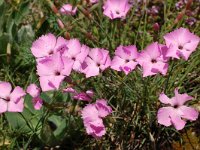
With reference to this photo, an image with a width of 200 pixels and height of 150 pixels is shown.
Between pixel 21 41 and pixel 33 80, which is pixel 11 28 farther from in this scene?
pixel 33 80

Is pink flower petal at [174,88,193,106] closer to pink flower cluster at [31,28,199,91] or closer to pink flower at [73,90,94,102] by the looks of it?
pink flower cluster at [31,28,199,91]

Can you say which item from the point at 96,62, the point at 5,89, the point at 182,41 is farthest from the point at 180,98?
the point at 5,89

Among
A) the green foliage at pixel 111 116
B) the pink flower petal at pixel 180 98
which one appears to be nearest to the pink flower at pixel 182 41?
the pink flower petal at pixel 180 98

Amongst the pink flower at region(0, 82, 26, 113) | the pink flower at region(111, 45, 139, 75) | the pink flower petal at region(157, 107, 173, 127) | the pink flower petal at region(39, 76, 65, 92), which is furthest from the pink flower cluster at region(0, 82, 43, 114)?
the pink flower petal at region(157, 107, 173, 127)

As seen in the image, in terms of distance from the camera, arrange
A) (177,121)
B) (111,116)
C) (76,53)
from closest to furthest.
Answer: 1. (177,121)
2. (76,53)
3. (111,116)

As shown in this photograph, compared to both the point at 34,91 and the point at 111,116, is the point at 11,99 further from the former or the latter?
the point at 111,116

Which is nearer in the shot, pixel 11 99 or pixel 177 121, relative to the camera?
pixel 177 121

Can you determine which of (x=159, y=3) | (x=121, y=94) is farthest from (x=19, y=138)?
(x=159, y=3)
